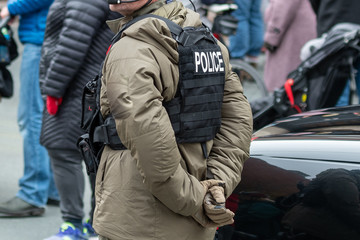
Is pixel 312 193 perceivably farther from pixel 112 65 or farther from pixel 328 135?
pixel 112 65

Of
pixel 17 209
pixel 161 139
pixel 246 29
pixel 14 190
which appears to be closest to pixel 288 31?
pixel 246 29

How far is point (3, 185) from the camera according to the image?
5.59 m

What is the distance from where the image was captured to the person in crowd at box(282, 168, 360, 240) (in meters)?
2.77

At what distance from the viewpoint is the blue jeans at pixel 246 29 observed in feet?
30.9

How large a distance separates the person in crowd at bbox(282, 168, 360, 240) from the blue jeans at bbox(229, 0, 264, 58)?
6.32 meters

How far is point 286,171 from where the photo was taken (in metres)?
2.96

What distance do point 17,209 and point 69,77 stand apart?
59.2 inches

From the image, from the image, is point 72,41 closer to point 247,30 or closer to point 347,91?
point 347,91

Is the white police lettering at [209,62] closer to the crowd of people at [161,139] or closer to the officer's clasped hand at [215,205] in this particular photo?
the crowd of people at [161,139]

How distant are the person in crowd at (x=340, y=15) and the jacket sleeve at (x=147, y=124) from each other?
118 inches

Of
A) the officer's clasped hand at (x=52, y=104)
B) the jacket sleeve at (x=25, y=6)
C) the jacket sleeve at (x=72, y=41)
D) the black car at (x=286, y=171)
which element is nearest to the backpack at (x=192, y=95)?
the black car at (x=286, y=171)

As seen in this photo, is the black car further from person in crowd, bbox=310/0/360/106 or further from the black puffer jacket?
person in crowd, bbox=310/0/360/106

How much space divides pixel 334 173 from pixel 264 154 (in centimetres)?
37

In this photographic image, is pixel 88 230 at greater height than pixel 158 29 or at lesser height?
lesser
